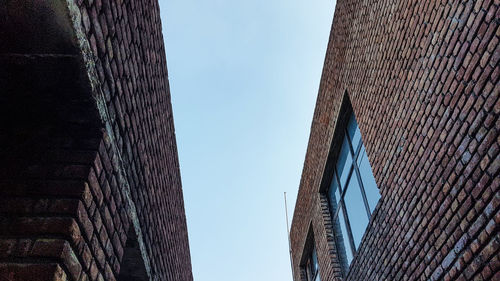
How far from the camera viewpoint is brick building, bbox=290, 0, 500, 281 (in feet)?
9.31

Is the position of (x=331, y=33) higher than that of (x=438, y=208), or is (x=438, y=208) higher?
(x=331, y=33)

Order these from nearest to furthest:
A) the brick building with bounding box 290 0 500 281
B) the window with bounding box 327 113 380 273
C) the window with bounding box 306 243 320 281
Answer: the brick building with bounding box 290 0 500 281, the window with bounding box 327 113 380 273, the window with bounding box 306 243 320 281

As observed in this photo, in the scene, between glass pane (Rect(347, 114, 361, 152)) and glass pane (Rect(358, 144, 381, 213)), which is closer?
glass pane (Rect(358, 144, 381, 213))

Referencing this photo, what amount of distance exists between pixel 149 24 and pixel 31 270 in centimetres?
207

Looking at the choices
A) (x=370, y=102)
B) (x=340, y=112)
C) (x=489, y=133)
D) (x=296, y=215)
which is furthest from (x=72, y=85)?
(x=296, y=215)

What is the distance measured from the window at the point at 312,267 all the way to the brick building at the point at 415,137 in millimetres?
2378

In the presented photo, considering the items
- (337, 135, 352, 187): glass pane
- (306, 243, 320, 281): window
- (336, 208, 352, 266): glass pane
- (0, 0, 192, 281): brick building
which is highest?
(337, 135, 352, 187): glass pane

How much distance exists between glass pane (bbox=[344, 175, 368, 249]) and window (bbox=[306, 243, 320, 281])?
3.18m

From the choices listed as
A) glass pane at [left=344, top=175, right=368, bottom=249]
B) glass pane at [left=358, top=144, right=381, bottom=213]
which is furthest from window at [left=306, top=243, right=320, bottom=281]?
glass pane at [left=358, top=144, right=381, bottom=213]

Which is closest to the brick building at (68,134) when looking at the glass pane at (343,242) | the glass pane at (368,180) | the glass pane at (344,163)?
the glass pane at (368,180)

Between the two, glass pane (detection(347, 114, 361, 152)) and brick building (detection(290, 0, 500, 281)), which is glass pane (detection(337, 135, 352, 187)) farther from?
glass pane (detection(347, 114, 361, 152))

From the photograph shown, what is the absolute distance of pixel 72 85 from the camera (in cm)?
184

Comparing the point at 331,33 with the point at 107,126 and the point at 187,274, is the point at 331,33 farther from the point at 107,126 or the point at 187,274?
the point at 107,126

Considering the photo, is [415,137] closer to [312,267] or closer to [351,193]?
[351,193]
